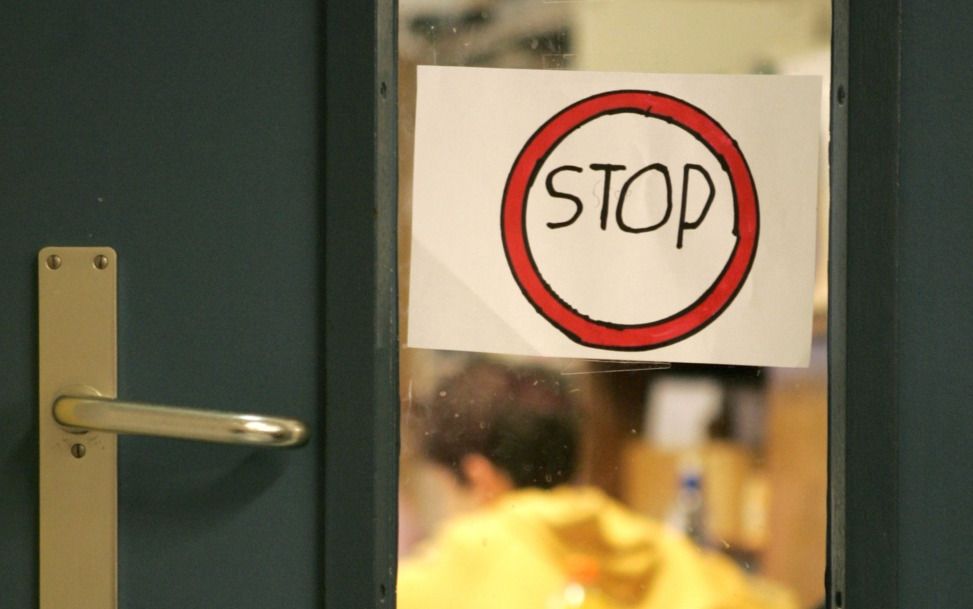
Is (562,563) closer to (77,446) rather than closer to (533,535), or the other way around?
(533,535)

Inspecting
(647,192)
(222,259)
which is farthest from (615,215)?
(222,259)

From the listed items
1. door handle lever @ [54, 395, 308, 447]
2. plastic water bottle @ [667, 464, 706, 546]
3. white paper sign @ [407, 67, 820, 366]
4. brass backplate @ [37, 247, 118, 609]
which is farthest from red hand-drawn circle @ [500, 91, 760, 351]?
brass backplate @ [37, 247, 118, 609]

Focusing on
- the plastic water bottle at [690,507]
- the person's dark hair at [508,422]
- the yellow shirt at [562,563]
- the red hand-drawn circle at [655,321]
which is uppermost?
the red hand-drawn circle at [655,321]

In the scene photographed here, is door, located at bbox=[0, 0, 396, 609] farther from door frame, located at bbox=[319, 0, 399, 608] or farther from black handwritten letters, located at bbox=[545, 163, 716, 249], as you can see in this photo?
black handwritten letters, located at bbox=[545, 163, 716, 249]

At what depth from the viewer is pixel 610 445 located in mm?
596

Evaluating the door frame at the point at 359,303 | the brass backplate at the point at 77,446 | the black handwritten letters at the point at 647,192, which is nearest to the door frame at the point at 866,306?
the black handwritten letters at the point at 647,192

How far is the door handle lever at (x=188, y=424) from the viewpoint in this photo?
56 cm

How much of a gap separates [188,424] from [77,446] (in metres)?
0.12

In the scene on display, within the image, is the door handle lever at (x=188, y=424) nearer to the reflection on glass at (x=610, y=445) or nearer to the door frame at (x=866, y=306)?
the reflection on glass at (x=610, y=445)

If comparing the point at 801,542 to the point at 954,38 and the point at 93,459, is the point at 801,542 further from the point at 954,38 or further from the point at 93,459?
the point at 93,459

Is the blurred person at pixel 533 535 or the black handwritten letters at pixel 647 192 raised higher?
the black handwritten letters at pixel 647 192

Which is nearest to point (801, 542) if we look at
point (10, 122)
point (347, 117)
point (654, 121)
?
point (654, 121)

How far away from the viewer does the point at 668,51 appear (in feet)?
1.92

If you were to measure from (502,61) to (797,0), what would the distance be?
0.73 ft
